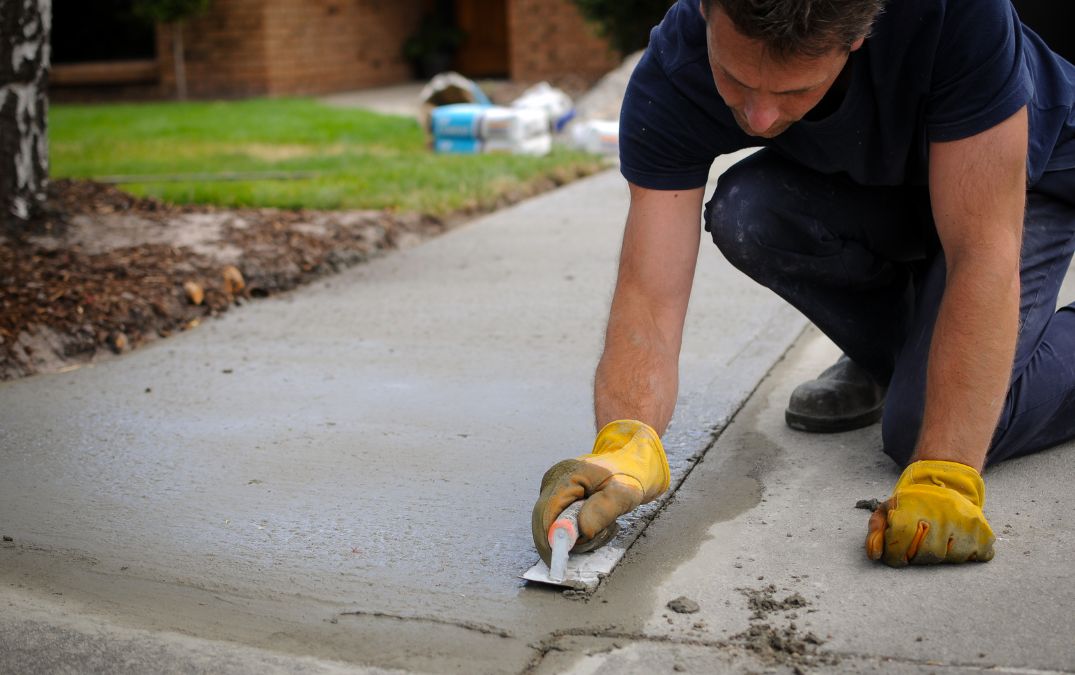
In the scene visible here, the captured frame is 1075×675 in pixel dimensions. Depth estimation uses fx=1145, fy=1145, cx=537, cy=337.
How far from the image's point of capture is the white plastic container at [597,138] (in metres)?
7.70

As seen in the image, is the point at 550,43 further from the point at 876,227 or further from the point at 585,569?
the point at 585,569

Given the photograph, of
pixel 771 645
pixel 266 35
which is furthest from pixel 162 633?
pixel 266 35

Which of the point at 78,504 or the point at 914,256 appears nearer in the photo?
the point at 78,504

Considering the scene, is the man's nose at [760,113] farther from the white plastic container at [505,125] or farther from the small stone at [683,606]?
the white plastic container at [505,125]

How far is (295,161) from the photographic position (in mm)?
7375

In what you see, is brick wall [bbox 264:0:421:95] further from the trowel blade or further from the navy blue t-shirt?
the trowel blade

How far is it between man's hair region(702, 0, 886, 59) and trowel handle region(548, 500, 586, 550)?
2.71 ft

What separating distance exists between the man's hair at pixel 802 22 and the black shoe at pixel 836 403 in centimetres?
102

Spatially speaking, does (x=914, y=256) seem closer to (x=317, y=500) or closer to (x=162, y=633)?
(x=317, y=500)

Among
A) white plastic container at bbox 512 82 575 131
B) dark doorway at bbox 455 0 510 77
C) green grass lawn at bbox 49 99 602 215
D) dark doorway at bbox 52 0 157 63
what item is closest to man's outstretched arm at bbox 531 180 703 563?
green grass lawn at bbox 49 99 602 215

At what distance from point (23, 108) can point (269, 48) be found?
1132 centimetres

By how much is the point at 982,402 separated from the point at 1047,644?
46cm

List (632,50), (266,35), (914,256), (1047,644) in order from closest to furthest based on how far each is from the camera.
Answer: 1. (1047,644)
2. (914,256)
3. (632,50)
4. (266,35)

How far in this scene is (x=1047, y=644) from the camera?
1.71 m
